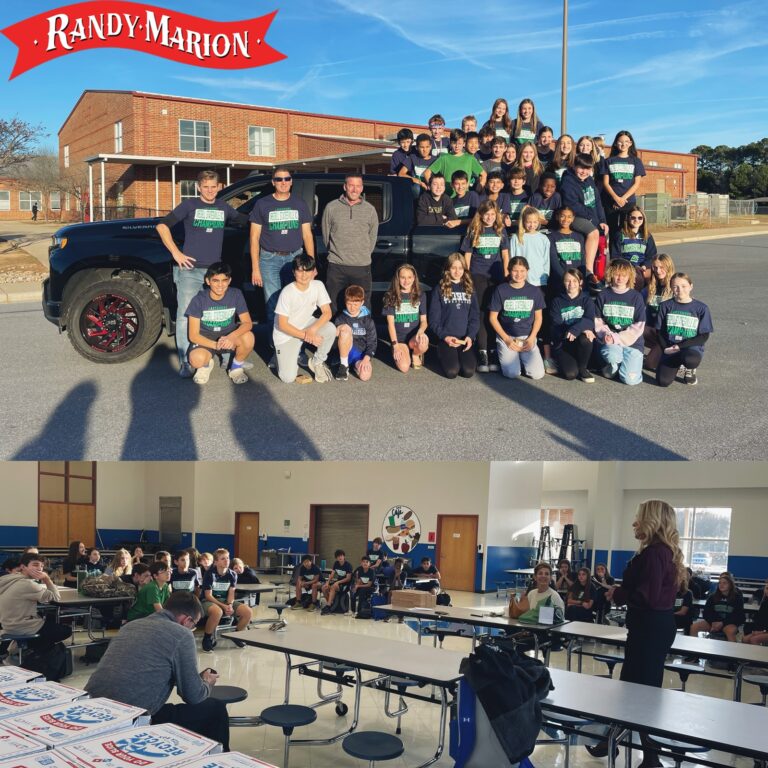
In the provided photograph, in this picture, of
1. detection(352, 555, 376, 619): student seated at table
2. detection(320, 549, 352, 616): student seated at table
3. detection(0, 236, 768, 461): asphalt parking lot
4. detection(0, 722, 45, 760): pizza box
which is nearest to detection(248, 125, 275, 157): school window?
detection(320, 549, 352, 616): student seated at table

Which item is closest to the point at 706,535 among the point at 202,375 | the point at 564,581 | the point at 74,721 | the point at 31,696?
the point at 564,581

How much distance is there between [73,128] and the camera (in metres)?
36.2

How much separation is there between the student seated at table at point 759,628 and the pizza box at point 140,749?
744 centimetres

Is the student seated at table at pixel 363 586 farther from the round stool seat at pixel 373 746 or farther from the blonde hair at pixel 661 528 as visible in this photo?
the blonde hair at pixel 661 528

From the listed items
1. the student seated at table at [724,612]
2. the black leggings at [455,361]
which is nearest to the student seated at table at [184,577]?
the black leggings at [455,361]

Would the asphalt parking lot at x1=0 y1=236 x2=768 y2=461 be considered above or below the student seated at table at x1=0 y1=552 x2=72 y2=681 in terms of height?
above

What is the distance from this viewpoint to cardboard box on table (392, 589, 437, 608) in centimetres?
912

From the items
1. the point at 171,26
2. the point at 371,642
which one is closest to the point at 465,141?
the point at 171,26

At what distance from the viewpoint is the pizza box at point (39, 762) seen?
6.83 ft

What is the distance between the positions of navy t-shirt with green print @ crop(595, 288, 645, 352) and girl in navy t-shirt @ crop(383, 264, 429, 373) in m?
1.68

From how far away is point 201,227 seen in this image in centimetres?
685

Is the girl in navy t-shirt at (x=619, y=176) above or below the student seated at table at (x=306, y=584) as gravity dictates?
above

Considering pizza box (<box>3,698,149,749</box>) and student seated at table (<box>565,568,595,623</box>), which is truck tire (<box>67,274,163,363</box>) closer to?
pizza box (<box>3,698,149,749</box>)

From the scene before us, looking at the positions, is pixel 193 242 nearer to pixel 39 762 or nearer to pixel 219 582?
pixel 219 582
